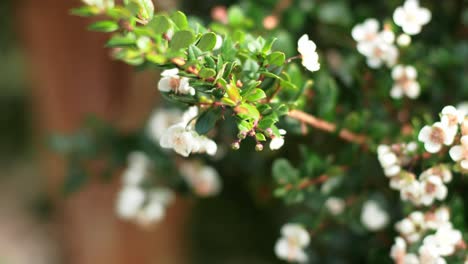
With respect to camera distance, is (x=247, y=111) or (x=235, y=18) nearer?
(x=247, y=111)

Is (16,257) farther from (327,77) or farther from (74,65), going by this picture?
(327,77)

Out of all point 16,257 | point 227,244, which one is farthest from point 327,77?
point 16,257

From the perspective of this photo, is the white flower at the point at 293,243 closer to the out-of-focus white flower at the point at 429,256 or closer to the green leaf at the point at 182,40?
the out-of-focus white flower at the point at 429,256

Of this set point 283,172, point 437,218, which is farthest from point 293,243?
point 437,218

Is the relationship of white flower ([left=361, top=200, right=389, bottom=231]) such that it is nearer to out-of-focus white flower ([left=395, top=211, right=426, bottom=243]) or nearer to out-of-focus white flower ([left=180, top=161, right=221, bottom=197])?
out-of-focus white flower ([left=395, top=211, right=426, bottom=243])

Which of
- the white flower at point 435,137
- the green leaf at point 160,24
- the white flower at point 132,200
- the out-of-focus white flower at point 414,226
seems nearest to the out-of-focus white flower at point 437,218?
the out-of-focus white flower at point 414,226

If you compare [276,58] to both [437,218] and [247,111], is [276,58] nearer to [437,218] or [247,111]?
[247,111]
